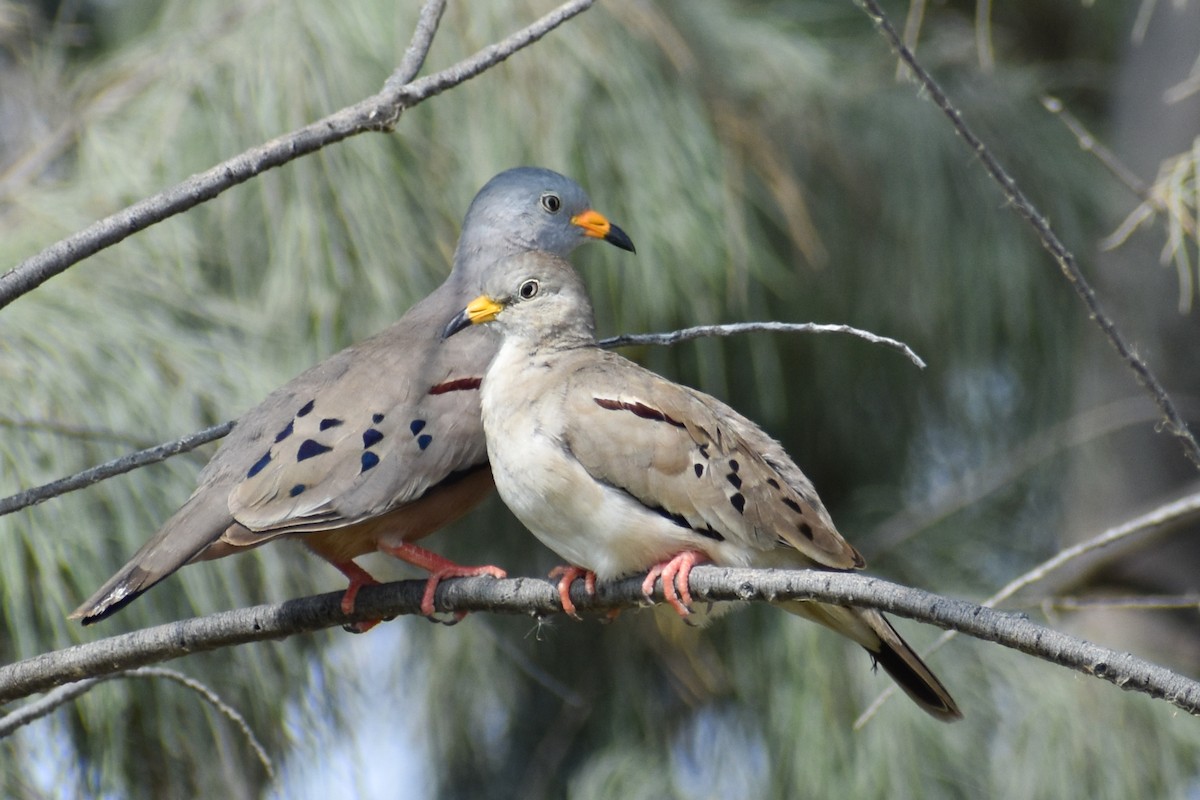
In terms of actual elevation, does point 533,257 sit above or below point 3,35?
below

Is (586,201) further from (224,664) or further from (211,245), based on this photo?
(224,664)

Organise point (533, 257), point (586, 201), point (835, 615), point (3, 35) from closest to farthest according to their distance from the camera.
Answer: point (835, 615) → point (533, 257) → point (586, 201) → point (3, 35)

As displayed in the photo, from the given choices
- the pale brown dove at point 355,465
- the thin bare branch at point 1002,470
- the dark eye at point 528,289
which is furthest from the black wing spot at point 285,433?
the thin bare branch at point 1002,470

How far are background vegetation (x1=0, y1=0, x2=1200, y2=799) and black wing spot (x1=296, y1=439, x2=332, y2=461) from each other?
0.33 metres

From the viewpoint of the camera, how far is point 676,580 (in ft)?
5.46

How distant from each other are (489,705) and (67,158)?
4.79 feet

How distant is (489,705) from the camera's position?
321 centimetres

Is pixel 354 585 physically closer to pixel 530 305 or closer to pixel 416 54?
pixel 530 305

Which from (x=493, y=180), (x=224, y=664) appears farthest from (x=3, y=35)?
(x=224, y=664)

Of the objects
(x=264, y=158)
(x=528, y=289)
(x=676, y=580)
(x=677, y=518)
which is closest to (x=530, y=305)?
(x=528, y=289)

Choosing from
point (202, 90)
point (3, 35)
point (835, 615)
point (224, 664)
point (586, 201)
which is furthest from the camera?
point (3, 35)

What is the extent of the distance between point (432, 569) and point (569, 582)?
34cm

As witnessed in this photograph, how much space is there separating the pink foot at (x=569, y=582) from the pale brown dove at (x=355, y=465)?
0.37 ft

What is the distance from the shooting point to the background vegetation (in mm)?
2330
